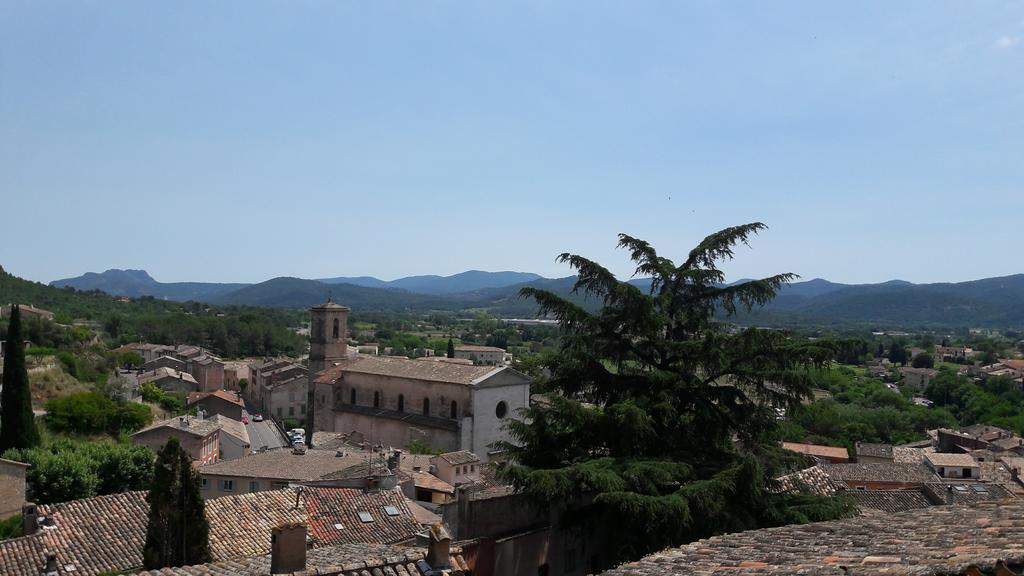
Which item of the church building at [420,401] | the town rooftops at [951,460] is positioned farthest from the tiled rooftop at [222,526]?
the town rooftops at [951,460]

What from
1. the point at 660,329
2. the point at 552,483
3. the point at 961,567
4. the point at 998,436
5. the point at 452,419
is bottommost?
the point at 998,436

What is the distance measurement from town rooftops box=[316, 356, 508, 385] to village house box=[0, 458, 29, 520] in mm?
16789

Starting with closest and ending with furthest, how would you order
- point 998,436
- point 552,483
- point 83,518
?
point 552,483, point 83,518, point 998,436

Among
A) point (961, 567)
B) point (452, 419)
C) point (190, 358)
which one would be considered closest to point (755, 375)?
point (961, 567)

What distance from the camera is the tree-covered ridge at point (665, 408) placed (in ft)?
38.0

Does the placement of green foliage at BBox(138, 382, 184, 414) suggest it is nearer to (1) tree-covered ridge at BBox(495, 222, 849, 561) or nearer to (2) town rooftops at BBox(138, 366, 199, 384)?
(2) town rooftops at BBox(138, 366, 199, 384)

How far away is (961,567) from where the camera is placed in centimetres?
435

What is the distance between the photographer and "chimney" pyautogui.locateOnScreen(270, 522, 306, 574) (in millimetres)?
8070

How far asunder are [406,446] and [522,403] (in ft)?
18.8

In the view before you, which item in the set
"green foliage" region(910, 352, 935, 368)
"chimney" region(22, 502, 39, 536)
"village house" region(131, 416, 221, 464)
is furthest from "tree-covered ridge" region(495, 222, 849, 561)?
"green foliage" region(910, 352, 935, 368)

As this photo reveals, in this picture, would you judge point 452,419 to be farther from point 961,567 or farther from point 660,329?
point 961,567

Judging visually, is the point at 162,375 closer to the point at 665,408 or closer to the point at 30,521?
the point at 30,521

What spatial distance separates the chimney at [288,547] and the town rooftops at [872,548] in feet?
10.8

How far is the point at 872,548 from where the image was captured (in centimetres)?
595
